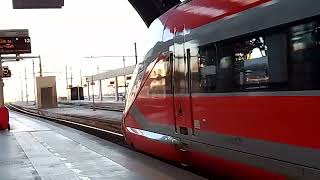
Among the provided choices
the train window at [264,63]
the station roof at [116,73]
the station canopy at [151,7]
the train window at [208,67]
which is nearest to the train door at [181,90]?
the train window at [264,63]

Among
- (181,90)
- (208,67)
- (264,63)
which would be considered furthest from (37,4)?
(264,63)

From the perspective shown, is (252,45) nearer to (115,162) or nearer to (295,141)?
(295,141)

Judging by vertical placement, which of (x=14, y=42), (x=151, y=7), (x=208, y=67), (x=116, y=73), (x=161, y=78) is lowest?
(x=161, y=78)

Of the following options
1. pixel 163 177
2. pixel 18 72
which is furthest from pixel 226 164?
pixel 18 72

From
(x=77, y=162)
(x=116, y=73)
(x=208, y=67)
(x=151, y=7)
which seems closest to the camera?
Result: (x=208, y=67)

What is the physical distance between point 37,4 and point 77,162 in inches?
222

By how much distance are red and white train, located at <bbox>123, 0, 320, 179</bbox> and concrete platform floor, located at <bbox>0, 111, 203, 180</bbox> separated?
1.83 ft

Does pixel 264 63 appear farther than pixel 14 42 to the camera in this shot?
No

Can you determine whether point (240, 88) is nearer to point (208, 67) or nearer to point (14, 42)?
point (208, 67)

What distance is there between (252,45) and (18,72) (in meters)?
86.0

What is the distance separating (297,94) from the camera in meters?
5.99

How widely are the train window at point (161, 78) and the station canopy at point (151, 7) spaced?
7.37m

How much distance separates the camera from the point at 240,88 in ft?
24.0

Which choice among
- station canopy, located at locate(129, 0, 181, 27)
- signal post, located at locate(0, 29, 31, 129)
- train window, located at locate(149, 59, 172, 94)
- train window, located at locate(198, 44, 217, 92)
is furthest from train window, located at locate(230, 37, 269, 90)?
signal post, located at locate(0, 29, 31, 129)
